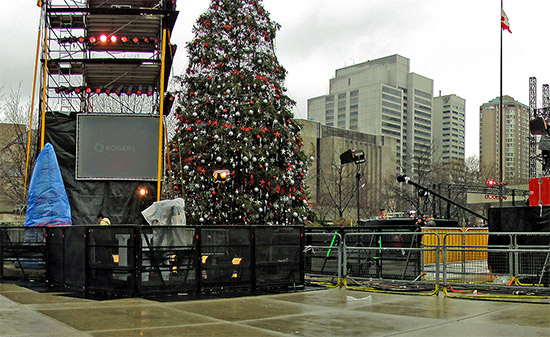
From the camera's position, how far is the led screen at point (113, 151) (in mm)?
19297

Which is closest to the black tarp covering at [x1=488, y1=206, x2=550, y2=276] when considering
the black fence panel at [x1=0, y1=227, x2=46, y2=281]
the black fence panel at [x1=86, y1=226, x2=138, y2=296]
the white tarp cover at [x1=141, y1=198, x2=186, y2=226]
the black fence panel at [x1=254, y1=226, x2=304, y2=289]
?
the black fence panel at [x1=254, y1=226, x2=304, y2=289]

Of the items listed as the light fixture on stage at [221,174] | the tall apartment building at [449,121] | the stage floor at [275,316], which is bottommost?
the stage floor at [275,316]

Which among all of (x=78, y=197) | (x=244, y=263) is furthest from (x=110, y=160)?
(x=244, y=263)

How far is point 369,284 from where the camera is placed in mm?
13523

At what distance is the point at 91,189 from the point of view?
63.3 ft

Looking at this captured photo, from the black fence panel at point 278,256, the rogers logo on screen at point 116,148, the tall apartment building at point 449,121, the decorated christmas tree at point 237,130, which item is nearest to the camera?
the black fence panel at point 278,256

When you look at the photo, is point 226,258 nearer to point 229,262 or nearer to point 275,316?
point 229,262

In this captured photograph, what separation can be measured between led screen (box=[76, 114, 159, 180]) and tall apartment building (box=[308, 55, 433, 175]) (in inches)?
5515

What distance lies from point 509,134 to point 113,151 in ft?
381

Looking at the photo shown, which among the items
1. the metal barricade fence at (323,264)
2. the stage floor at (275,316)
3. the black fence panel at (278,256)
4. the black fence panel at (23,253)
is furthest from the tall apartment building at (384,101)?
the stage floor at (275,316)

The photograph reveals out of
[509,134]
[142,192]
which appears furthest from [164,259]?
[509,134]

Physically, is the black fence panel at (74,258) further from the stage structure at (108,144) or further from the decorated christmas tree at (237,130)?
the decorated christmas tree at (237,130)

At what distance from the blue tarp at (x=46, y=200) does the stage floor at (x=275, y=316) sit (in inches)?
173

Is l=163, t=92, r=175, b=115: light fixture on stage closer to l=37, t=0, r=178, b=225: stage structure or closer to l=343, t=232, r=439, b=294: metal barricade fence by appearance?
l=37, t=0, r=178, b=225: stage structure
